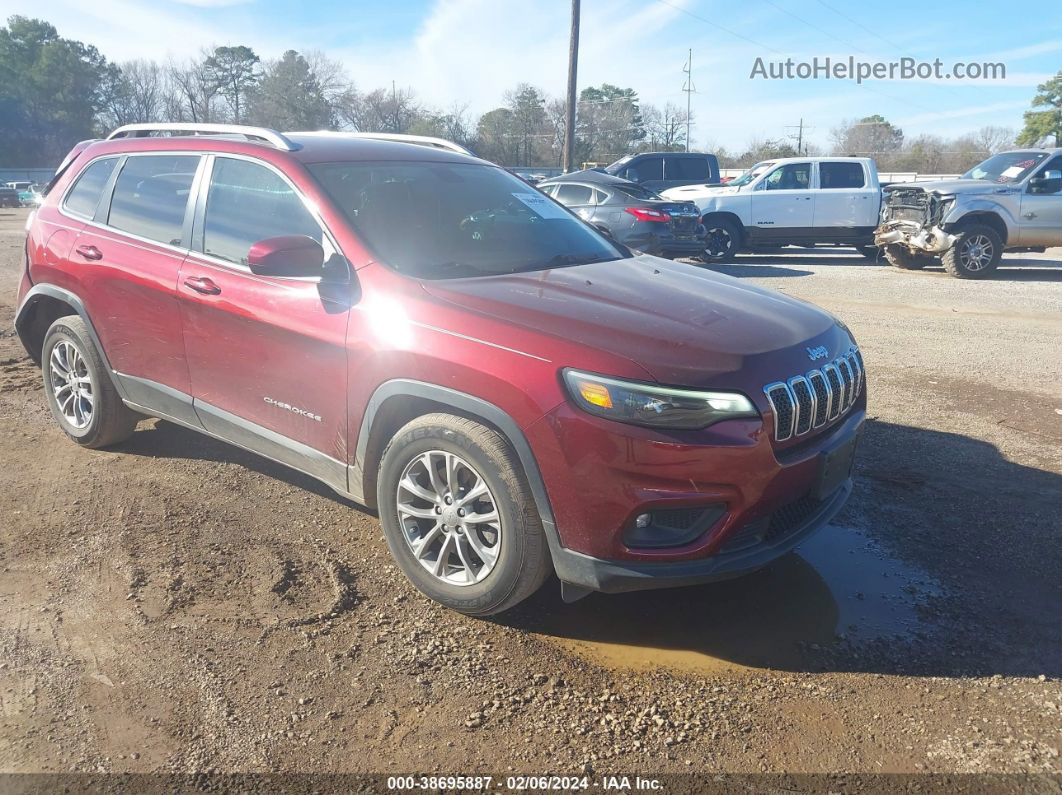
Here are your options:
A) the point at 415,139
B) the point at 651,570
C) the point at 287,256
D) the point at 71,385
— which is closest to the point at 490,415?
the point at 651,570

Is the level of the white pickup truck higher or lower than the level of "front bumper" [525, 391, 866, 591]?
higher

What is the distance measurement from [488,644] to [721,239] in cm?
1395

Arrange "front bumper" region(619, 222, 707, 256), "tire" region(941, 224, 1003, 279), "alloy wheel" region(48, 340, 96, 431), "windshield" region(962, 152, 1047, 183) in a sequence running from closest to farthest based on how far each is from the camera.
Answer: "alloy wheel" region(48, 340, 96, 431) < "front bumper" region(619, 222, 707, 256) < "tire" region(941, 224, 1003, 279) < "windshield" region(962, 152, 1047, 183)

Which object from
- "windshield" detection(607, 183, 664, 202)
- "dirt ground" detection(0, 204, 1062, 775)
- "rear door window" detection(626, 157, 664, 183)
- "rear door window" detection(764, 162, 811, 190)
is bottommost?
"dirt ground" detection(0, 204, 1062, 775)

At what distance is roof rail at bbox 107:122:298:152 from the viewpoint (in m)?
Answer: 3.91

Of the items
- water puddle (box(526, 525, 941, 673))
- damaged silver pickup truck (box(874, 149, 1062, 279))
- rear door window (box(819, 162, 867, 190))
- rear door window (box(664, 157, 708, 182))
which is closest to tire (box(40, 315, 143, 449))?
water puddle (box(526, 525, 941, 673))

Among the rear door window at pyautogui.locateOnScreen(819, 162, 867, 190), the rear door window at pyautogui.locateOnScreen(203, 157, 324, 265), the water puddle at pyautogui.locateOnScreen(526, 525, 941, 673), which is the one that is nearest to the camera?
the water puddle at pyautogui.locateOnScreen(526, 525, 941, 673)

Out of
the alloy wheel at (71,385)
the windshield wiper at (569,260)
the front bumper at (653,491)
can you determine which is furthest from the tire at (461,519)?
the alloy wheel at (71,385)

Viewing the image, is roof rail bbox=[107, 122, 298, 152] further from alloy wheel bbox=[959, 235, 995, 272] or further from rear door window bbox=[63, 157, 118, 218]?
alloy wheel bbox=[959, 235, 995, 272]

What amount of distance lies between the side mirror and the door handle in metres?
0.57

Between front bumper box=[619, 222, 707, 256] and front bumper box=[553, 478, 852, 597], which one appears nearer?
front bumper box=[553, 478, 852, 597]

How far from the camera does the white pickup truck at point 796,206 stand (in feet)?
51.4

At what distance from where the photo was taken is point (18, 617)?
125 inches

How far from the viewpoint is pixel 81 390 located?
489cm
